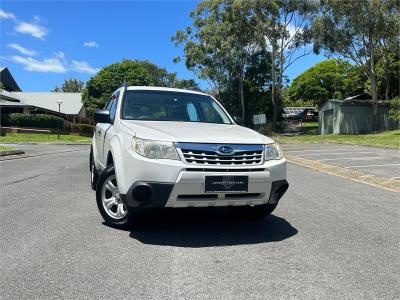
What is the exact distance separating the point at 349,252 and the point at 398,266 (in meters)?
0.56

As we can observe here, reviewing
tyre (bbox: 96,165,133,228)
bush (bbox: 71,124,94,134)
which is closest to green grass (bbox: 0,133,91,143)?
bush (bbox: 71,124,94,134)

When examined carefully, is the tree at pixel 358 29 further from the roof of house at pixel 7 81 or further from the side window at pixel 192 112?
the roof of house at pixel 7 81

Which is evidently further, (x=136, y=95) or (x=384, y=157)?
(x=384, y=157)

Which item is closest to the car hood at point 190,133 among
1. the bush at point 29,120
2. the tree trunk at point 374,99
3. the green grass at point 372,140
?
the green grass at point 372,140

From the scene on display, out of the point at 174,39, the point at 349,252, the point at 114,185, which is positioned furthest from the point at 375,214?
the point at 174,39

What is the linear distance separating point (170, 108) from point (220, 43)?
3897 centimetres

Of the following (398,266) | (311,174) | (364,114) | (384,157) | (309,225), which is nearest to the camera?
(398,266)

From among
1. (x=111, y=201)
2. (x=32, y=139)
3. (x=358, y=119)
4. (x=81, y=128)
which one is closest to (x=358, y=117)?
(x=358, y=119)

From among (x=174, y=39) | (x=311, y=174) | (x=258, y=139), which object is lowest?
(x=311, y=174)

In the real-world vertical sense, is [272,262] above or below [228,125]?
below

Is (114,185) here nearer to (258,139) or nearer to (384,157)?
(258,139)

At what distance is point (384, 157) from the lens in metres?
17.3

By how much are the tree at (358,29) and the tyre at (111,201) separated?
3372 centimetres

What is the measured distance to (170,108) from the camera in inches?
276
